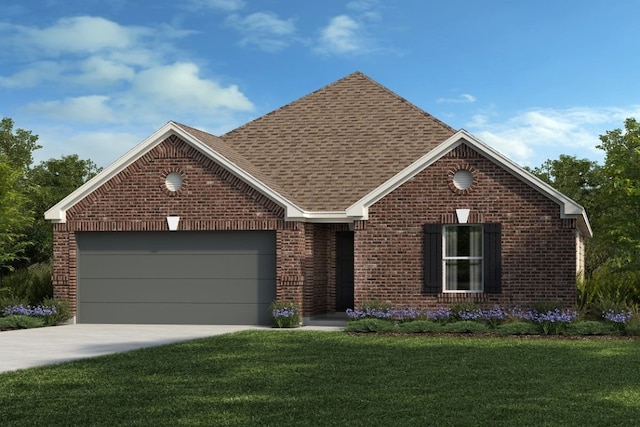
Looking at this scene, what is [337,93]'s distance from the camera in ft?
97.9

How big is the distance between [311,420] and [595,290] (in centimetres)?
1431

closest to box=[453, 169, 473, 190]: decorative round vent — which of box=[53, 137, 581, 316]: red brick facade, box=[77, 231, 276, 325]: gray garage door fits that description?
box=[53, 137, 581, 316]: red brick facade

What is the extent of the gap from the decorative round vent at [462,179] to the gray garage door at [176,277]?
496 centimetres

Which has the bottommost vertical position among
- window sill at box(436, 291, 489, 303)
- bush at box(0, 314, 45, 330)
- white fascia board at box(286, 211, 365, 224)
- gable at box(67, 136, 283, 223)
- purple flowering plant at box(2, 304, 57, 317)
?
bush at box(0, 314, 45, 330)

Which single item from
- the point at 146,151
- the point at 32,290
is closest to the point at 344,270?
the point at 146,151

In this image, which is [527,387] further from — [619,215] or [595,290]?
[619,215]

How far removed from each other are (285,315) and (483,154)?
6351mm

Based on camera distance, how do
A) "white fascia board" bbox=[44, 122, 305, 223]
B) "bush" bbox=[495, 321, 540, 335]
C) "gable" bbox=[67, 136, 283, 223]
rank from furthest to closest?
"gable" bbox=[67, 136, 283, 223] → "white fascia board" bbox=[44, 122, 305, 223] → "bush" bbox=[495, 321, 540, 335]

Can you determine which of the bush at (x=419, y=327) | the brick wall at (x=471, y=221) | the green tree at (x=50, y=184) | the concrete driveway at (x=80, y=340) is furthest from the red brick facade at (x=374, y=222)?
the green tree at (x=50, y=184)

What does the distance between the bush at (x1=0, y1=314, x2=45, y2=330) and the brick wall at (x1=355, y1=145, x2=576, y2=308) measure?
27.7 feet

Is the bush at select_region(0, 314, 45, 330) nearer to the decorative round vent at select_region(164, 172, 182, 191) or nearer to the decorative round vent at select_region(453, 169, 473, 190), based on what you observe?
the decorative round vent at select_region(164, 172, 182, 191)

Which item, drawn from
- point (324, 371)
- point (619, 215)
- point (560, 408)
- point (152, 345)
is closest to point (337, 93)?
point (619, 215)

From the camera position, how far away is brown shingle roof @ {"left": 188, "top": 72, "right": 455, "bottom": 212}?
25.5 meters

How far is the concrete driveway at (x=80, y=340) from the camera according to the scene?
1633 centimetres
